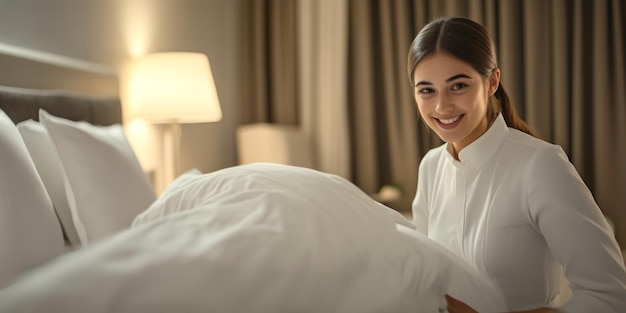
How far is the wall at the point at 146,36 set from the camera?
2.25m

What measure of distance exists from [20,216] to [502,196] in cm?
111

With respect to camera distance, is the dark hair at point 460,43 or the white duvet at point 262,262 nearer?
the white duvet at point 262,262

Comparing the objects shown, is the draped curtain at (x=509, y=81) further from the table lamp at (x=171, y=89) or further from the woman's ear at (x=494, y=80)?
the woman's ear at (x=494, y=80)

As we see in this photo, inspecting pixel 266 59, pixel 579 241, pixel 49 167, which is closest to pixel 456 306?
pixel 579 241

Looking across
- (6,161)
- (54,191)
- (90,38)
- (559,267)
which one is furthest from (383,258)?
(90,38)

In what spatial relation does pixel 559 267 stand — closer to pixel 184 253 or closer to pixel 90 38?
pixel 184 253

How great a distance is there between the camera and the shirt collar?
1230 millimetres

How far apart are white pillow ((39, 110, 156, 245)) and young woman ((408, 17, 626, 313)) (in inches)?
38.0

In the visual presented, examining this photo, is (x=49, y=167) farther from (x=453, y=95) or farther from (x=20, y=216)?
(x=453, y=95)

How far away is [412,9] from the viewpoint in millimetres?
4227

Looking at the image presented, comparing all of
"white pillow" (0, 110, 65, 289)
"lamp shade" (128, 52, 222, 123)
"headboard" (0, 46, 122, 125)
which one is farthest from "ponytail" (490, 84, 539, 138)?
"lamp shade" (128, 52, 222, 123)

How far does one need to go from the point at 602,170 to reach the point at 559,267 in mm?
2802

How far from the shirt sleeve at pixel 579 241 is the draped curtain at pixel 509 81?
9.82ft

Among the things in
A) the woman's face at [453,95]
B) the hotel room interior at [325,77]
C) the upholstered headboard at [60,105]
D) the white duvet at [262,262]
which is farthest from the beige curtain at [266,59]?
the white duvet at [262,262]
